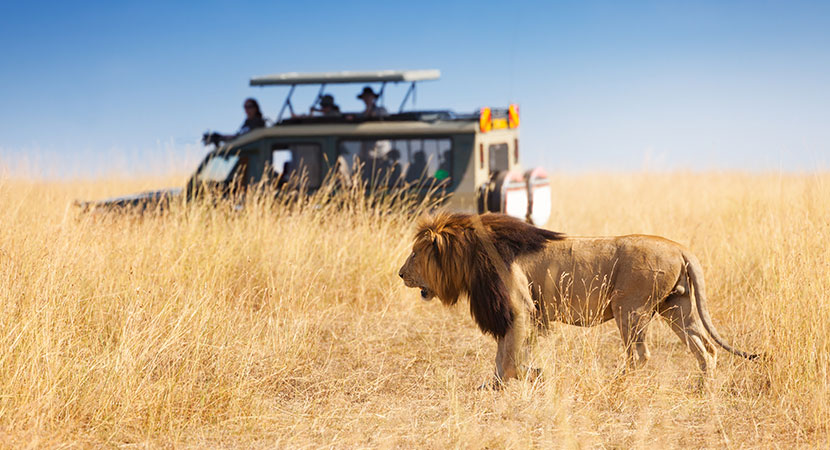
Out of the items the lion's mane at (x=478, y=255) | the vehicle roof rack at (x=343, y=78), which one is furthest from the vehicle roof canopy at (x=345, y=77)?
the lion's mane at (x=478, y=255)

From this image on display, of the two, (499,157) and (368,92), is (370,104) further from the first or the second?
(499,157)

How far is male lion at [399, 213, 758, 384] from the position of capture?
14.6ft

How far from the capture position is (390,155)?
8.96m

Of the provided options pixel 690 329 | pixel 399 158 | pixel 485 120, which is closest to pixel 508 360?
pixel 690 329

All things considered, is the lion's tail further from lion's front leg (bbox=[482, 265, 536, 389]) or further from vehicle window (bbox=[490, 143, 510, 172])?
vehicle window (bbox=[490, 143, 510, 172])

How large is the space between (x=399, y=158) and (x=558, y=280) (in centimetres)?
454

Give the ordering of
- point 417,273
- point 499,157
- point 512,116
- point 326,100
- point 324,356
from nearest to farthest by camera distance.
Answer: point 417,273 < point 324,356 < point 512,116 < point 499,157 < point 326,100

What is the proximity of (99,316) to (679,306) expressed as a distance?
12.7ft

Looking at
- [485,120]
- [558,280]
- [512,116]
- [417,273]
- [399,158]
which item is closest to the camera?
[558,280]

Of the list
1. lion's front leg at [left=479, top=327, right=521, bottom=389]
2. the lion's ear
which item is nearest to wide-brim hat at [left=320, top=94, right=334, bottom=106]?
the lion's ear

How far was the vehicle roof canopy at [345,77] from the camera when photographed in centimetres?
905

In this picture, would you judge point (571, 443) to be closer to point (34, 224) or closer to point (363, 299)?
point (363, 299)

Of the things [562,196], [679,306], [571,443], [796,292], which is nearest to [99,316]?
[571,443]

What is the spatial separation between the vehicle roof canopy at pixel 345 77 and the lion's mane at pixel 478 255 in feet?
14.9
